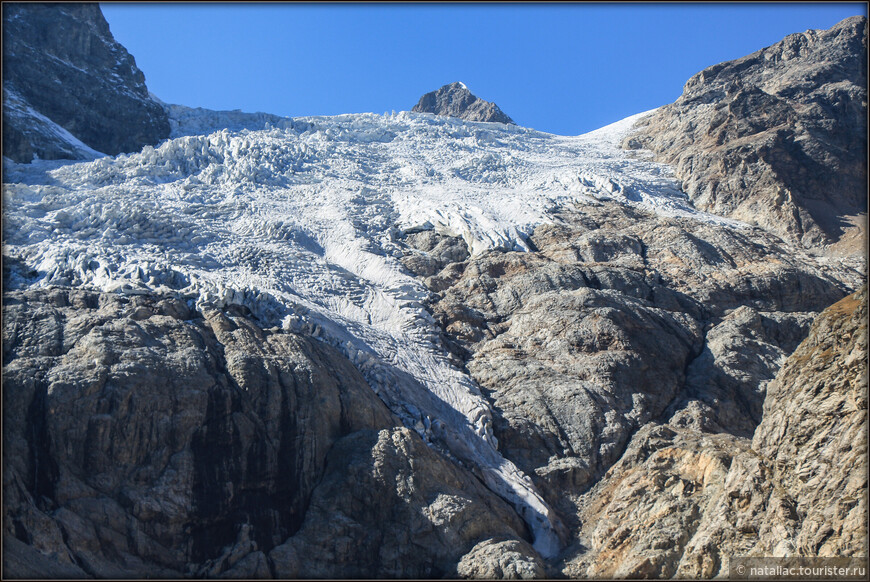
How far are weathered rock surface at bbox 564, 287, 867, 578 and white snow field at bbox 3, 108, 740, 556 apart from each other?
103 inches

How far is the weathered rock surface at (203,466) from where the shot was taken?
54.0ft

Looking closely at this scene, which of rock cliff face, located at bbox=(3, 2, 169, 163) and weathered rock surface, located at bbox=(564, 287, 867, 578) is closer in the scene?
weathered rock surface, located at bbox=(564, 287, 867, 578)

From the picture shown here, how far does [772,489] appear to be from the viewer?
1630 centimetres

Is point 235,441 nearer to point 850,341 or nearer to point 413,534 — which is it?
point 413,534

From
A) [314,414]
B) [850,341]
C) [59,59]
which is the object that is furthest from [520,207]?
[59,59]

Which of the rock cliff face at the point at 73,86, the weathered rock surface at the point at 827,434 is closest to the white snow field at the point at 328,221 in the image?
the rock cliff face at the point at 73,86

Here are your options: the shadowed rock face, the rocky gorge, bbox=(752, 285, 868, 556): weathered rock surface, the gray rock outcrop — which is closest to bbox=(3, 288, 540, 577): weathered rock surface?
the rocky gorge

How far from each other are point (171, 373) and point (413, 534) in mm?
6912

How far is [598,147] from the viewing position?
5794 centimetres

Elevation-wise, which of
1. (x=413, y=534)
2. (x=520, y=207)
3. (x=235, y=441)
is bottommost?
(x=413, y=534)

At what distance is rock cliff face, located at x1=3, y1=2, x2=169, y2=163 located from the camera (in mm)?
46438

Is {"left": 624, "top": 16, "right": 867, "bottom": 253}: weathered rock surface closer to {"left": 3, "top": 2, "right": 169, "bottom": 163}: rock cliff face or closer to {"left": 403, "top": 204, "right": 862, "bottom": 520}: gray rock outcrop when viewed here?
{"left": 403, "top": 204, "right": 862, "bottom": 520}: gray rock outcrop

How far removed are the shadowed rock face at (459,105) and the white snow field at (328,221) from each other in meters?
26.2

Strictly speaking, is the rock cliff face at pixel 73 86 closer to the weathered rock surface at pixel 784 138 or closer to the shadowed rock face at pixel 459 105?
the weathered rock surface at pixel 784 138
